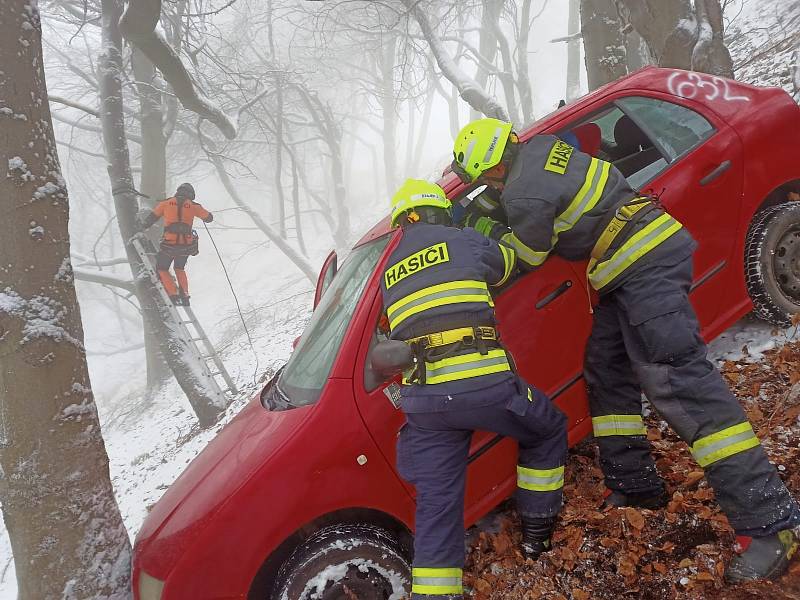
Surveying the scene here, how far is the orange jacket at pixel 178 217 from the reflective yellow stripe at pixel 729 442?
23.8ft

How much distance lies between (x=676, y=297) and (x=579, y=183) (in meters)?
0.67

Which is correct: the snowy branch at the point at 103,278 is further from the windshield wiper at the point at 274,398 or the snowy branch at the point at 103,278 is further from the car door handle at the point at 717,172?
the car door handle at the point at 717,172

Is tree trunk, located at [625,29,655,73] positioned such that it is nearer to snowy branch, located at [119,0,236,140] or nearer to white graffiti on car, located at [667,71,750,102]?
white graffiti on car, located at [667,71,750,102]

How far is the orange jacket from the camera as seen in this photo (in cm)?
783

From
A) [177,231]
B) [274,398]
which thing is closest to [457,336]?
[274,398]

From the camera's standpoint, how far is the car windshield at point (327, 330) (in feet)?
8.39

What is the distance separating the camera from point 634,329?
237 cm

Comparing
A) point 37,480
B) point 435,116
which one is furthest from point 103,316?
point 37,480

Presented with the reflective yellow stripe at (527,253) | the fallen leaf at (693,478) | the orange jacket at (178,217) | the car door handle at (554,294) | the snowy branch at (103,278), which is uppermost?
the orange jacket at (178,217)

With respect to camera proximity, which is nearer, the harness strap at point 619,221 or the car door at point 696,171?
the harness strap at point 619,221

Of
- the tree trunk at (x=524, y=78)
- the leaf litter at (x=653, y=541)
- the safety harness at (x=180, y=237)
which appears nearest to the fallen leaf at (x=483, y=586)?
the leaf litter at (x=653, y=541)

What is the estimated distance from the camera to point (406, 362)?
2.16m

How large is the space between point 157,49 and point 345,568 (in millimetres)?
6331

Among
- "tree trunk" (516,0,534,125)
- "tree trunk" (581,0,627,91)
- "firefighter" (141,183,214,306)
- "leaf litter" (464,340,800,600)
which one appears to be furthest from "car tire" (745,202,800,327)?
"tree trunk" (516,0,534,125)
